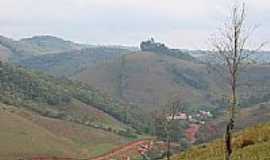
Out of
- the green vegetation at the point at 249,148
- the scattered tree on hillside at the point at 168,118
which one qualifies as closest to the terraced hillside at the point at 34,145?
the scattered tree on hillside at the point at 168,118

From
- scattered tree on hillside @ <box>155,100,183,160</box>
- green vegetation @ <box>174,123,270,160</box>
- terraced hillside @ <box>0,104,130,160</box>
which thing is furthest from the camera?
terraced hillside @ <box>0,104,130,160</box>

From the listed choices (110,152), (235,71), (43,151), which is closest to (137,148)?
(110,152)

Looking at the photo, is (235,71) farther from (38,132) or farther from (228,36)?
(38,132)

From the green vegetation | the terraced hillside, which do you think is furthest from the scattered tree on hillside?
the terraced hillside

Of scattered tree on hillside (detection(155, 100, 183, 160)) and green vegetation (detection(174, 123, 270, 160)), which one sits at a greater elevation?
green vegetation (detection(174, 123, 270, 160))

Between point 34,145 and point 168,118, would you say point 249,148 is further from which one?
point 34,145

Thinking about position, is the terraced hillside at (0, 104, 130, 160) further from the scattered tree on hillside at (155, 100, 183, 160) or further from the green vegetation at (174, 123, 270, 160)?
the green vegetation at (174, 123, 270, 160)

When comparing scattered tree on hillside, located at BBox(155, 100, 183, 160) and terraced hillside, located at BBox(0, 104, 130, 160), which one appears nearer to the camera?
scattered tree on hillside, located at BBox(155, 100, 183, 160)

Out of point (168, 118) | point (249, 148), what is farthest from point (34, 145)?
point (249, 148)

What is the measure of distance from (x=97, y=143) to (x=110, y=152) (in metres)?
12.4

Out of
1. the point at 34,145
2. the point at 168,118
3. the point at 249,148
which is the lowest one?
the point at 34,145

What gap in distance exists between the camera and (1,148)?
17338 centimetres

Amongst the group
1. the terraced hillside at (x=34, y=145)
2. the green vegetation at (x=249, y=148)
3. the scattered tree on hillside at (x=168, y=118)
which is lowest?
the terraced hillside at (x=34, y=145)

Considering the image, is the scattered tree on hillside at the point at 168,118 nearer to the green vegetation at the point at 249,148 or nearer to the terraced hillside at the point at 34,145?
the green vegetation at the point at 249,148
